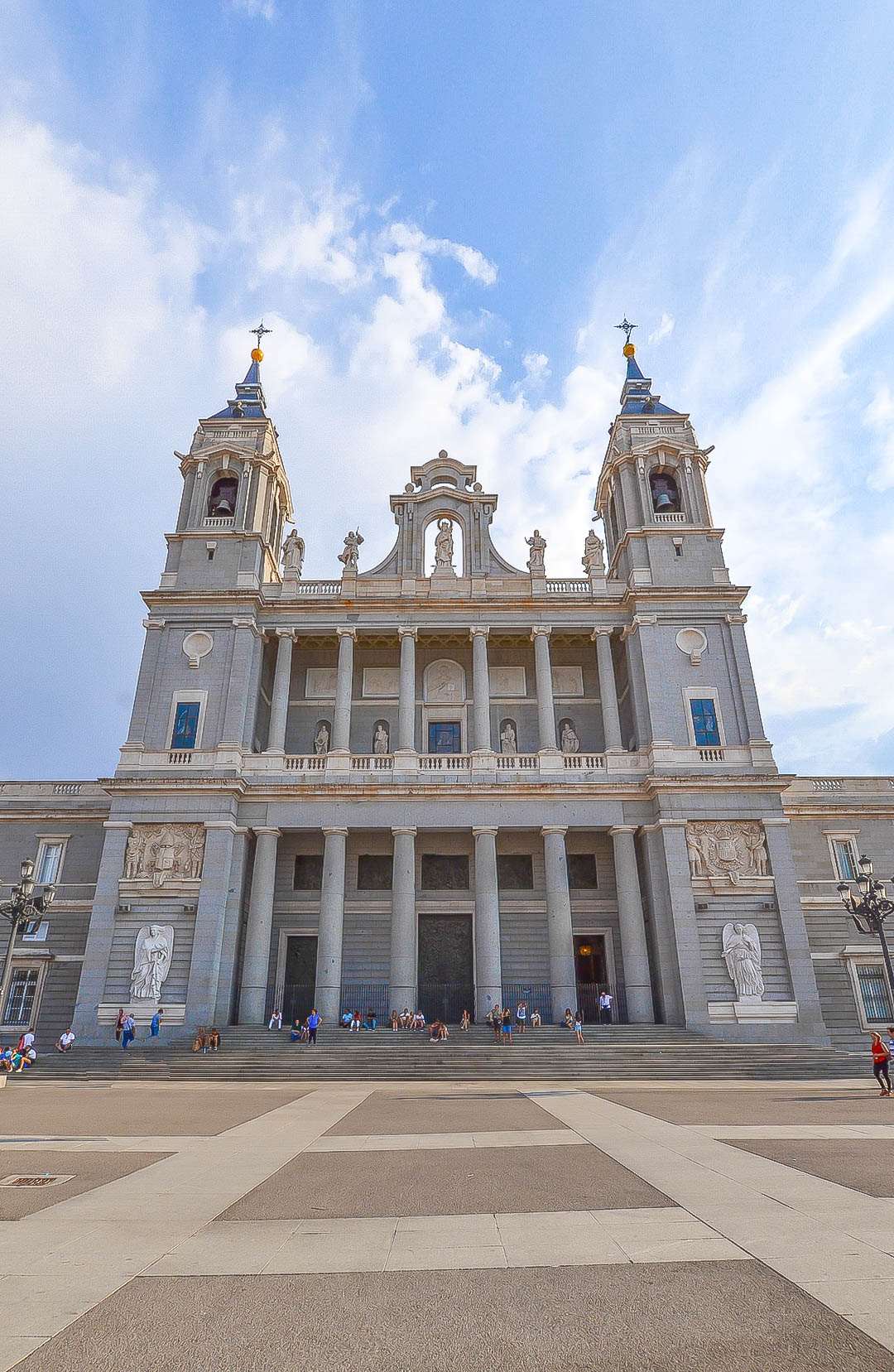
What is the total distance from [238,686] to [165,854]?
7.36 meters

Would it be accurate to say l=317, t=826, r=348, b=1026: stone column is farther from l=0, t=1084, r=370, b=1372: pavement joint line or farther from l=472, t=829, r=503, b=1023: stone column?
l=0, t=1084, r=370, b=1372: pavement joint line

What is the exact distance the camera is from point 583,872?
107 ft

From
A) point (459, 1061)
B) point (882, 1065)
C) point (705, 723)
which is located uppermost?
point (705, 723)

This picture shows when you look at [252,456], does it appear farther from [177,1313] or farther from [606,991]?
[177,1313]

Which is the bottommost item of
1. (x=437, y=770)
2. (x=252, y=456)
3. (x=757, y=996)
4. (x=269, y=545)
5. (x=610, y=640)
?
(x=757, y=996)

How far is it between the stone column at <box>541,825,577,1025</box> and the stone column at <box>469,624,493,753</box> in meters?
4.57

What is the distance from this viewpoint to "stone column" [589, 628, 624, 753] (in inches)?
1267

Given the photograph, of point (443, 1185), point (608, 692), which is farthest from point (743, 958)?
point (443, 1185)

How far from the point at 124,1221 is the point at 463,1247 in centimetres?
307

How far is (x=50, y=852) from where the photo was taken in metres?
33.0

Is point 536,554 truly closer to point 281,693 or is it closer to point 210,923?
point 281,693

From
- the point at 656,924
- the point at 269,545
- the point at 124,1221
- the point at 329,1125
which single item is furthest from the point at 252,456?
the point at 124,1221

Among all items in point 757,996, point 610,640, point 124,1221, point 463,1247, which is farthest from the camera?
point 610,640

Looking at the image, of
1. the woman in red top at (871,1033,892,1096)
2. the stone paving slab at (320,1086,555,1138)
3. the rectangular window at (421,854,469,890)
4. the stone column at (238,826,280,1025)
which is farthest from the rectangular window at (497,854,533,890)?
the woman in red top at (871,1033,892,1096)
